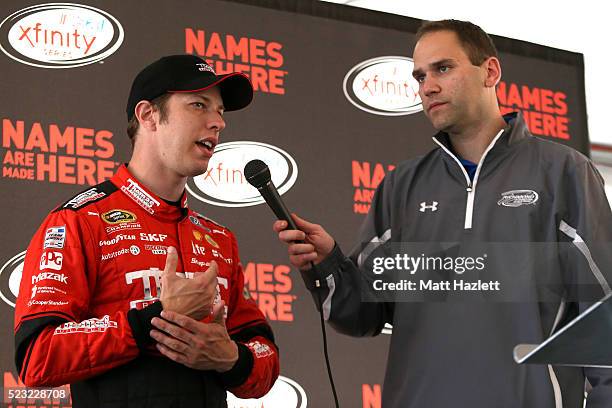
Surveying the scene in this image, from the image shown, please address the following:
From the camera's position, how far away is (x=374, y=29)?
3439 millimetres

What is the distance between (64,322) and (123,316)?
11cm

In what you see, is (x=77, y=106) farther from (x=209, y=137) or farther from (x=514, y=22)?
(x=514, y=22)

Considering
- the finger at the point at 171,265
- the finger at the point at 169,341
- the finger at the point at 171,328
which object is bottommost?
the finger at the point at 169,341

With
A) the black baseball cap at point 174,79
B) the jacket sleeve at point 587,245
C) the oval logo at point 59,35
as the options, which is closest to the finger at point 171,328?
the black baseball cap at point 174,79

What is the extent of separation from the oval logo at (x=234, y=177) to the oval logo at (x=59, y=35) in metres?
0.48

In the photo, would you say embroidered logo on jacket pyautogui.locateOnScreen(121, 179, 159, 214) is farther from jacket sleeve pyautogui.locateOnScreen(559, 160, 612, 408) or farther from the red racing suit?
jacket sleeve pyautogui.locateOnScreen(559, 160, 612, 408)

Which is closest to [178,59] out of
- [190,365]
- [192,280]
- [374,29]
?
[192,280]

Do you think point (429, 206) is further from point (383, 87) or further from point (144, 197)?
point (383, 87)

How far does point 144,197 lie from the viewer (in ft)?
6.47

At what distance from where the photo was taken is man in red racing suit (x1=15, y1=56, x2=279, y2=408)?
5.63ft

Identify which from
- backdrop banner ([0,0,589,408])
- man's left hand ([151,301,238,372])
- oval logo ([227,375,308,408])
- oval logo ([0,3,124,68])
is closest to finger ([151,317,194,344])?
man's left hand ([151,301,238,372])

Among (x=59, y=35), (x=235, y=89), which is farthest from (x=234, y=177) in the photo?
(x=235, y=89)

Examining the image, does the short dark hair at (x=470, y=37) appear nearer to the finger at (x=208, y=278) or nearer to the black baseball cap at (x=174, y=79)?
the black baseball cap at (x=174, y=79)

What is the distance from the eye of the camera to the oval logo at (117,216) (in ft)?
6.23
